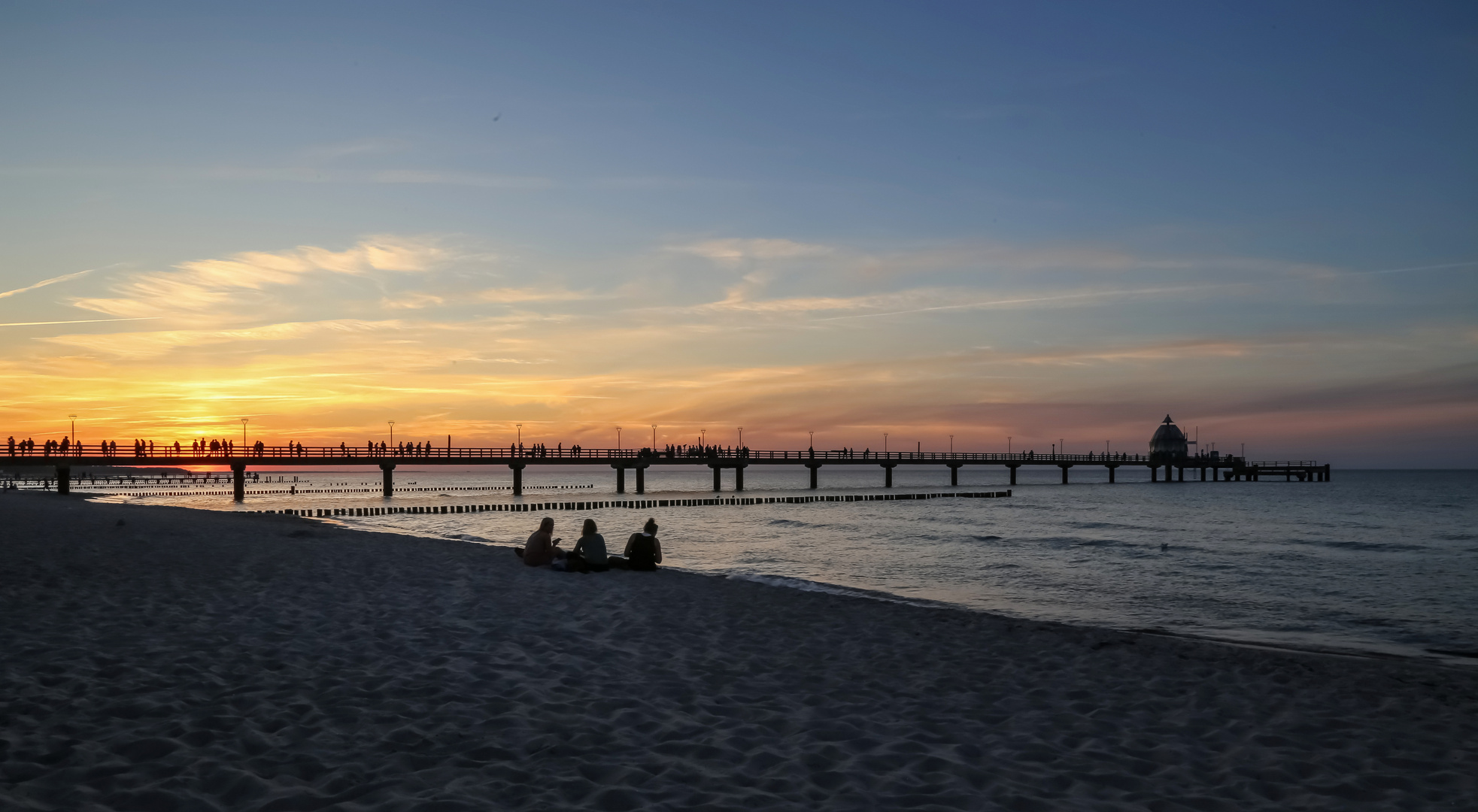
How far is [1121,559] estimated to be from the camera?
102 feet

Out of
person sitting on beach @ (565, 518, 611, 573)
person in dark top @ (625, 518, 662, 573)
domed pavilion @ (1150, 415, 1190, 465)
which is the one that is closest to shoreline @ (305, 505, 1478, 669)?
person in dark top @ (625, 518, 662, 573)

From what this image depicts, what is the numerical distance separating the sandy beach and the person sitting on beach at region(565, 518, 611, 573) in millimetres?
3079

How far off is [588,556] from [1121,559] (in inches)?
857

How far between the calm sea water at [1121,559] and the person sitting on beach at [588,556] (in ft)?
14.5

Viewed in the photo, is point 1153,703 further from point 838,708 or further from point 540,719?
point 540,719

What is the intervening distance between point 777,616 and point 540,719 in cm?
666

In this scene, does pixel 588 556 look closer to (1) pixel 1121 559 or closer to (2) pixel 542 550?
(2) pixel 542 550

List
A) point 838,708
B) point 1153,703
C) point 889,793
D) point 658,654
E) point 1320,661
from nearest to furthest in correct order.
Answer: point 889,793 → point 838,708 → point 1153,703 → point 658,654 → point 1320,661

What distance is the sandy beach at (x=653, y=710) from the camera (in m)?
5.65

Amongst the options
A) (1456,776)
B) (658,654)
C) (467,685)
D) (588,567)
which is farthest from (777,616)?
(1456,776)

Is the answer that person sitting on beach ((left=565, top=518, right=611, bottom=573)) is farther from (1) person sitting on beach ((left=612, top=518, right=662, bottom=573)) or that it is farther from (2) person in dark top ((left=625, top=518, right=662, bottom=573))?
(2) person in dark top ((left=625, top=518, right=662, bottom=573))

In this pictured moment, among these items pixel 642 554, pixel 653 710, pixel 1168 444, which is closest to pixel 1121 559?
pixel 642 554

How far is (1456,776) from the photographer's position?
677 cm

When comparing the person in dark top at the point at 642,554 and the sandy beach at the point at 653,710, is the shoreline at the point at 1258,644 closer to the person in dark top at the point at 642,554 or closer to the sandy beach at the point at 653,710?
the sandy beach at the point at 653,710
